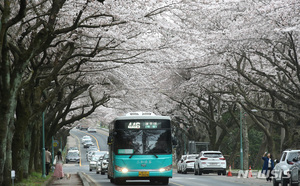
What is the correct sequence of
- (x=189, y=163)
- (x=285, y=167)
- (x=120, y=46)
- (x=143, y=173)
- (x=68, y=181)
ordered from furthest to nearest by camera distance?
(x=189, y=163) → (x=68, y=181) → (x=120, y=46) → (x=143, y=173) → (x=285, y=167)

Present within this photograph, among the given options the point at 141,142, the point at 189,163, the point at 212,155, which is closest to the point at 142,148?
the point at 141,142

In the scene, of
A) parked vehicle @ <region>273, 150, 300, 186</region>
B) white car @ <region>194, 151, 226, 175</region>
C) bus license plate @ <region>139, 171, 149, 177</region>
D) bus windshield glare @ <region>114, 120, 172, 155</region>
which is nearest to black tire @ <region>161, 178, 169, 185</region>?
bus license plate @ <region>139, 171, 149, 177</region>

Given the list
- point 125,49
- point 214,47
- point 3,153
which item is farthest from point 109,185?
point 214,47

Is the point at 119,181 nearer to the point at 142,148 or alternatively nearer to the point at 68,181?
the point at 142,148

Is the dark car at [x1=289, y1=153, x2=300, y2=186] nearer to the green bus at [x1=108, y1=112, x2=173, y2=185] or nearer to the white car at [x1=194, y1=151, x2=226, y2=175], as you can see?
the green bus at [x1=108, y1=112, x2=173, y2=185]

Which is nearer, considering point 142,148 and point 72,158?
point 142,148

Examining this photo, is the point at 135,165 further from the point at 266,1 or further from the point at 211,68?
the point at 211,68

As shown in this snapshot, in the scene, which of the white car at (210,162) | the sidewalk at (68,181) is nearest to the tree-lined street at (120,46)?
the sidewalk at (68,181)

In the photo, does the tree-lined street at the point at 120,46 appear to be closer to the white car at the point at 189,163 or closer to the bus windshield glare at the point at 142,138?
the bus windshield glare at the point at 142,138

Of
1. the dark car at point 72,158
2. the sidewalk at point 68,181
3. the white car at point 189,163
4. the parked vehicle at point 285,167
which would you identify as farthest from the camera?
the dark car at point 72,158

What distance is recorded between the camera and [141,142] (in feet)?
74.0

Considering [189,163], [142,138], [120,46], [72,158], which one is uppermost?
[120,46]

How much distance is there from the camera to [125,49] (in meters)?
23.5

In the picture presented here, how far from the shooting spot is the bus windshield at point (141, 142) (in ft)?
73.9
